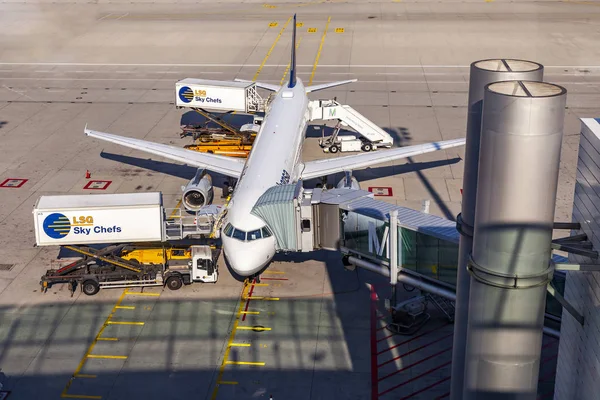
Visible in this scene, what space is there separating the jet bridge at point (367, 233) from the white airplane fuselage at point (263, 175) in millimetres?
3213

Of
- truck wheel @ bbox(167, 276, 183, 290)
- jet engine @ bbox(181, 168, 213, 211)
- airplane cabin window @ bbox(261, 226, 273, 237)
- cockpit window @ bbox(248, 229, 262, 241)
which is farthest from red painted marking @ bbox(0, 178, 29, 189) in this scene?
airplane cabin window @ bbox(261, 226, 273, 237)

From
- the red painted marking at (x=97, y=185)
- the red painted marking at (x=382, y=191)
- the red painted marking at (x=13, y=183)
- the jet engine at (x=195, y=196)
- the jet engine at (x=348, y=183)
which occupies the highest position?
the jet engine at (x=348, y=183)

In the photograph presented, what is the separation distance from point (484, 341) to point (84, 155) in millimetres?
51920

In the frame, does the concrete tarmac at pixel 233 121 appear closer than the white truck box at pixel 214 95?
Yes

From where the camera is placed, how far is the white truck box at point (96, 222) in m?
39.5

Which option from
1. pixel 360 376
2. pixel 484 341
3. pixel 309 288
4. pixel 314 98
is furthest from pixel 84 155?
pixel 484 341

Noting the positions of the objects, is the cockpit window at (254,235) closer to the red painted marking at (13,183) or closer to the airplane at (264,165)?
the airplane at (264,165)

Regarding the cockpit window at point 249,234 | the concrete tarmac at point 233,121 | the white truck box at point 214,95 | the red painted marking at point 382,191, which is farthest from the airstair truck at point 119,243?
the white truck box at point 214,95

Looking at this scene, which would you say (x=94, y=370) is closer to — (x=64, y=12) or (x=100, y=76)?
(x=100, y=76)

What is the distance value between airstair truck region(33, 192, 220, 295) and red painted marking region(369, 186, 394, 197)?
15.0 m

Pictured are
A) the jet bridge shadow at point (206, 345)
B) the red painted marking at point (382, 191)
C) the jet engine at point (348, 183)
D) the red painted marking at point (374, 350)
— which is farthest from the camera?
the red painted marking at point (382, 191)

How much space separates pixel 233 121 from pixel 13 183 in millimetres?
23128

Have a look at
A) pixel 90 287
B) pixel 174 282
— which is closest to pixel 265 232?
pixel 174 282

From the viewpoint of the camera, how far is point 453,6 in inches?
4919
